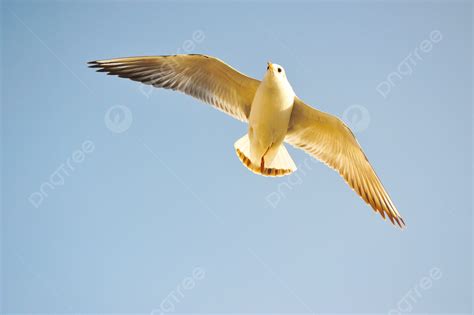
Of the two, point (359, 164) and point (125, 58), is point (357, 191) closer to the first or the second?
point (359, 164)

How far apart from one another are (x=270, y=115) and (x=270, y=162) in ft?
2.50

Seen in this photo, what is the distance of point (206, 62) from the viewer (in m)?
7.03

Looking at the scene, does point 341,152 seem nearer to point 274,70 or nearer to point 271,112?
point 271,112

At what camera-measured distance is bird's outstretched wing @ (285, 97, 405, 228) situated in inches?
287

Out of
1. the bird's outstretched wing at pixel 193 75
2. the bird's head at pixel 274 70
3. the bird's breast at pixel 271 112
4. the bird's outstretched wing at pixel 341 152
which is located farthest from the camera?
the bird's outstretched wing at pixel 341 152

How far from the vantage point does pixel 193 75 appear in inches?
284

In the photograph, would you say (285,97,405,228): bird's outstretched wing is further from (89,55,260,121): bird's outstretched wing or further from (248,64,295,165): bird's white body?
(89,55,260,121): bird's outstretched wing

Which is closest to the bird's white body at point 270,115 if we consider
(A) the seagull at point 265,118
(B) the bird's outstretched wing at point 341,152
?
(A) the seagull at point 265,118

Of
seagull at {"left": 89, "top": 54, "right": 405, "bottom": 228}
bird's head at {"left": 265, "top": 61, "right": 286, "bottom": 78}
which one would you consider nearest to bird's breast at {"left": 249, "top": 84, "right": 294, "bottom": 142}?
seagull at {"left": 89, "top": 54, "right": 405, "bottom": 228}

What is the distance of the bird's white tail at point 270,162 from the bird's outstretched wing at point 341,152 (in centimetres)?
21

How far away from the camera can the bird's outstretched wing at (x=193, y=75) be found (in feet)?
23.2

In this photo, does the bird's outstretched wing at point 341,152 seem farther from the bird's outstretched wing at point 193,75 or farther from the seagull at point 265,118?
the bird's outstretched wing at point 193,75

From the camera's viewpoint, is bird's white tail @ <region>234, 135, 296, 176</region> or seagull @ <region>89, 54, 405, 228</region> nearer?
seagull @ <region>89, 54, 405, 228</region>

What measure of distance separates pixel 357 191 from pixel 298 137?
955 millimetres
